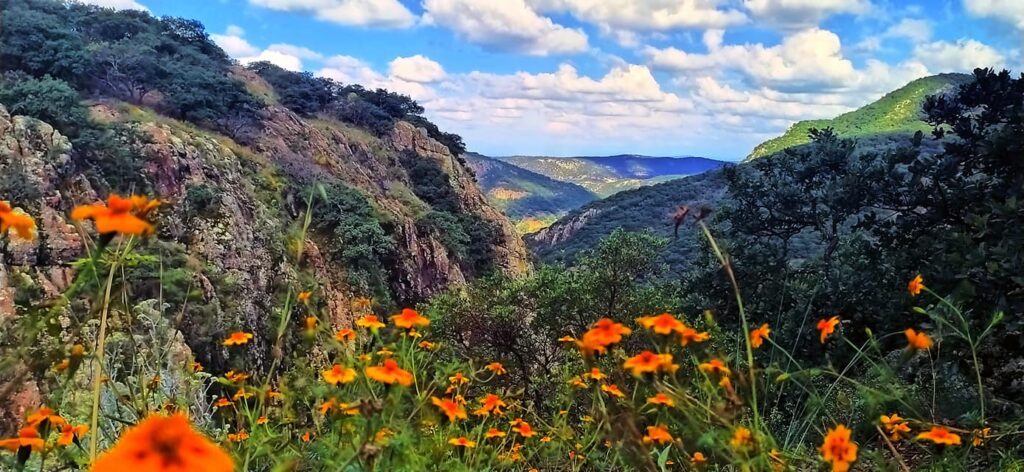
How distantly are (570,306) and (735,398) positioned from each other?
618cm

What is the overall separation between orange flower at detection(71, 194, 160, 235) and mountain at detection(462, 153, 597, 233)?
7203 cm

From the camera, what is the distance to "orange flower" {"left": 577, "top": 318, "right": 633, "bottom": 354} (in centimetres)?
108

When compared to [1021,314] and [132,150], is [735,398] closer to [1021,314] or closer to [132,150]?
[1021,314]

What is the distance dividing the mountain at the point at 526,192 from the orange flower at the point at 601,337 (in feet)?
235

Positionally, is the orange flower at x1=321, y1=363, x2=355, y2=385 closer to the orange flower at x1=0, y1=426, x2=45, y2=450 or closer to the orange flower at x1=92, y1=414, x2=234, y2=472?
the orange flower at x1=0, y1=426, x2=45, y2=450

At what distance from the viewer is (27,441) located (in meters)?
1.10

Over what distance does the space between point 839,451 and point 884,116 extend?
47943 millimetres

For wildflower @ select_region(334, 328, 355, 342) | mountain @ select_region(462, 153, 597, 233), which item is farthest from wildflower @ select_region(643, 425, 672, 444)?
mountain @ select_region(462, 153, 597, 233)

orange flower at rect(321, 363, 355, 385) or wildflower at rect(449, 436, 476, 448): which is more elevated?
orange flower at rect(321, 363, 355, 385)

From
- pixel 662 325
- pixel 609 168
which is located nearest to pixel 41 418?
pixel 662 325

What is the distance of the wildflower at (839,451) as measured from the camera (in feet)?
3.10

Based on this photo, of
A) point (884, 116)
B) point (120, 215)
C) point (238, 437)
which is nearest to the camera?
point (120, 215)

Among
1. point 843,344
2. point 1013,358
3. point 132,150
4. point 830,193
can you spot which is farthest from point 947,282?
point 132,150

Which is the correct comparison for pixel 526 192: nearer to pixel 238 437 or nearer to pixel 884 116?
pixel 884 116
